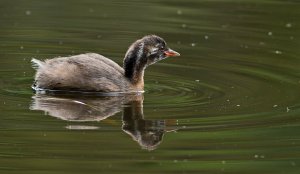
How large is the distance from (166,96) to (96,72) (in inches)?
33.1

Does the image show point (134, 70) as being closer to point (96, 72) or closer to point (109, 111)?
point (96, 72)

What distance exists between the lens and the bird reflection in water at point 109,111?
9.63 metres

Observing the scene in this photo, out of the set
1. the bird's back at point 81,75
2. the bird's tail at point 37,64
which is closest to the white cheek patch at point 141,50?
the bird's back at point 81,75

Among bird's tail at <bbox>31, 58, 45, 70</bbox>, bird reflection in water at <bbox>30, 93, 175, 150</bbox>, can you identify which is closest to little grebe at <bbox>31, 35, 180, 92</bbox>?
bird's tail at <bbox>31, 58, 45, 70</bbox>

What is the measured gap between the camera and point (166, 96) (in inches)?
445

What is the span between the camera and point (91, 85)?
11500 mm

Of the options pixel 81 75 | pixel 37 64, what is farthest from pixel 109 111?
pixel 37 64

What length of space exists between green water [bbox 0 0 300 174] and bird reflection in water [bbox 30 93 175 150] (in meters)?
0.01

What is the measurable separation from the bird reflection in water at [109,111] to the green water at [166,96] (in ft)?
0.04

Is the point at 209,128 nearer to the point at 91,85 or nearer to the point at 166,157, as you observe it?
the point at 166,157

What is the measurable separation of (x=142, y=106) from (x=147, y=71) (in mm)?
2246

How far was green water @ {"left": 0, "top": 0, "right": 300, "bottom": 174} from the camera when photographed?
346 inches

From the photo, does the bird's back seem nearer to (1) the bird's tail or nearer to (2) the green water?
(1) the bird's tail

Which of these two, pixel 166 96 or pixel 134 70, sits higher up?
pixel 134 70
